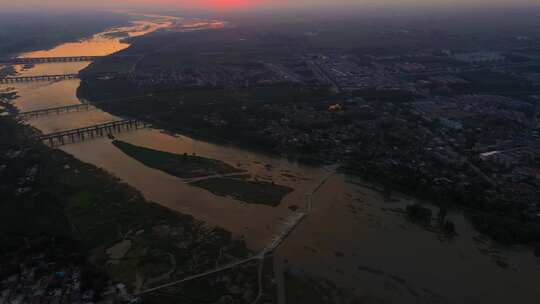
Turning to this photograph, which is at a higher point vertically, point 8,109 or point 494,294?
point 8,109

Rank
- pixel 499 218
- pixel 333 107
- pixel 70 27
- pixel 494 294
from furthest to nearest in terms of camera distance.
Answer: pixel 70 27, pixel 333 107, pixel 499 218, pixel 494 294

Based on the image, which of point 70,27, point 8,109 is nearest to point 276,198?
point 8,109

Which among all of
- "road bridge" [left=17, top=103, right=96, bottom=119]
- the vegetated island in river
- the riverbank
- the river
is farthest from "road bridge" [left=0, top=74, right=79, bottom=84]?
the riverbank

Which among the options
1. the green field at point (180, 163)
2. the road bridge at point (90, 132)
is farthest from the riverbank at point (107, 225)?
the road bridge at point (90, 132)

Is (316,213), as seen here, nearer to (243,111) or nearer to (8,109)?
(243,111)

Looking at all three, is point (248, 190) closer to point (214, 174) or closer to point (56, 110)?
point (214, 174)

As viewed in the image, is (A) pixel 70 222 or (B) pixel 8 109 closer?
(A) pixel 70 222

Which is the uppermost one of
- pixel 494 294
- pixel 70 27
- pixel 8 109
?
pixel 70 27

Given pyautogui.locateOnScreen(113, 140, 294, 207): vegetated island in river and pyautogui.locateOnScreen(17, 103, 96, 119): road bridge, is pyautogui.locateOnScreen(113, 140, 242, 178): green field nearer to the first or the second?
pyautogui.locateOnScreen(113, 140, 294, 207): vegetated island in river
